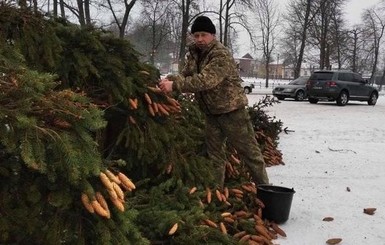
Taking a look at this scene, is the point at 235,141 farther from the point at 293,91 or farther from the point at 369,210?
the point at 293,91

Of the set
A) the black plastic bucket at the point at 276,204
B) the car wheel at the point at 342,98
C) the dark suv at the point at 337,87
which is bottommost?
the black plastic bucket at the point at 276,204

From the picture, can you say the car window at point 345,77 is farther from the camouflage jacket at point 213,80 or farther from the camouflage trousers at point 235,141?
the camouflage jacket at point 213,80

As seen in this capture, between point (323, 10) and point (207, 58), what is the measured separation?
3612 centimetres

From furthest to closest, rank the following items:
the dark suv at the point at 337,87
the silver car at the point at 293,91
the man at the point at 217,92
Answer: the silver car at the point at 293,91 < the dark suv at the point at 337,87 < the man at the point at 217,92

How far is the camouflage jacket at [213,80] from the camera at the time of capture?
12.1 ft

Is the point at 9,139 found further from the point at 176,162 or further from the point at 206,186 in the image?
the point at 206,186

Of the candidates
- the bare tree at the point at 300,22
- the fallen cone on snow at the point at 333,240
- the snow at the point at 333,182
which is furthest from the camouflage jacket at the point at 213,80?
the bare tree at the point at 300,22

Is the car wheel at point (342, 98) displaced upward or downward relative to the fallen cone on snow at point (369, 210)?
upward

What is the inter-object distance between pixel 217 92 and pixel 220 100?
0.27ft

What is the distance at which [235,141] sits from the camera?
4.29 m

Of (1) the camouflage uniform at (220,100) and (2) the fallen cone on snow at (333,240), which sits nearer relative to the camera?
(2) the fallen cone on snow at (333,240)

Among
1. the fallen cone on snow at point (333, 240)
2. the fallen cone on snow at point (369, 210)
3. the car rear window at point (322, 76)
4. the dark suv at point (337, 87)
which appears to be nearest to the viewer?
the fallen cone on snow at point (333, 240)

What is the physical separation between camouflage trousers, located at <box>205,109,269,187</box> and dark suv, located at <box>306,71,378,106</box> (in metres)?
16.5

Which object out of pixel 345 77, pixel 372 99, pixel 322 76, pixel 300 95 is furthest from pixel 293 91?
pixel 372 99
